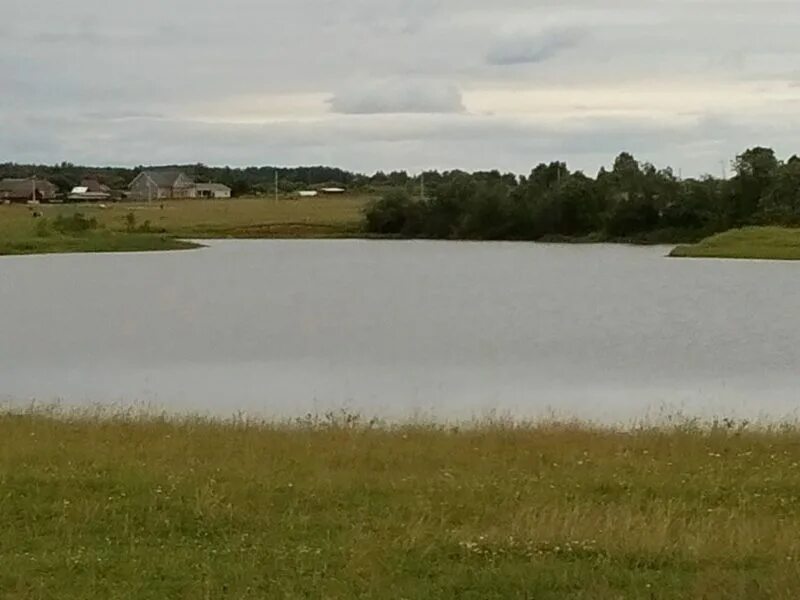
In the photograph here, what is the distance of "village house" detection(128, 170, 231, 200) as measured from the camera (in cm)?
14775

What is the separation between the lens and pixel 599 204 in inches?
3371

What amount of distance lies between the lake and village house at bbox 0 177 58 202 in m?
79.8

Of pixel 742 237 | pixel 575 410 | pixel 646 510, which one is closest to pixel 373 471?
pixel 646 510

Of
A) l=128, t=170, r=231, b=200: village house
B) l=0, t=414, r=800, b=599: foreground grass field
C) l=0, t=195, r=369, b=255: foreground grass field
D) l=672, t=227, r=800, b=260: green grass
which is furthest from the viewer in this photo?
l=128, t=170, r=231, b=200: village house

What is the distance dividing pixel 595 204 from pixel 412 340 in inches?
2317

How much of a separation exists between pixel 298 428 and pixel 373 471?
396 centimetres

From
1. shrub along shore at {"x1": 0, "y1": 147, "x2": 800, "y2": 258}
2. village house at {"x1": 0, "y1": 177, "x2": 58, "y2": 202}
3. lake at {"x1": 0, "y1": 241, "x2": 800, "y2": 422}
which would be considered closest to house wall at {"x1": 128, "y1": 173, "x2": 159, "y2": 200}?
village house at {"x1": 0, "y1": 177, "x2": 58, "y2": 202}

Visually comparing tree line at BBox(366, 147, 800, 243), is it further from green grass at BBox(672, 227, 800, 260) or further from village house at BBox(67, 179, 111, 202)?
village house at BBox(67, 179, 111, 202)

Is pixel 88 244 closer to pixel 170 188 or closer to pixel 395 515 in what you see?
pixel 395 515

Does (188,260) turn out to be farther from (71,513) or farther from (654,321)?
(71,513)

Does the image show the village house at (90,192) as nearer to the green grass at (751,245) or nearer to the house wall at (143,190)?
the house wall at (143,190)

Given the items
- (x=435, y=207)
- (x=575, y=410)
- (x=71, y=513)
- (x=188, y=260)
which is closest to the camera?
(x=71, y=513)

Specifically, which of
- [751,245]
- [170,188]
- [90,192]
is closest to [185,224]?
[751,245]

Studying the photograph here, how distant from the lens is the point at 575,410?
59.0ft
